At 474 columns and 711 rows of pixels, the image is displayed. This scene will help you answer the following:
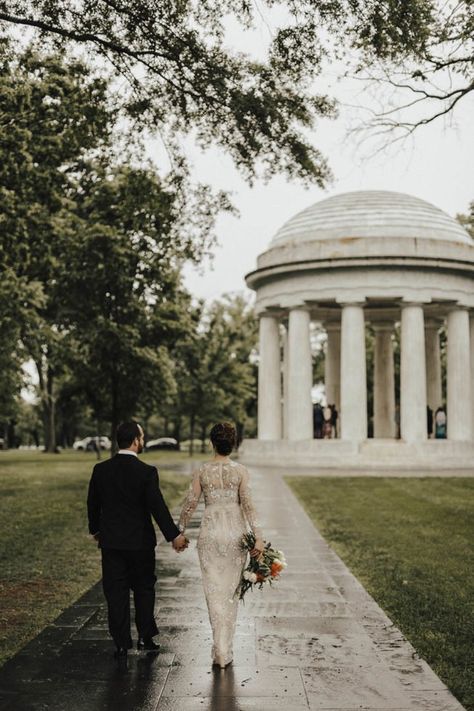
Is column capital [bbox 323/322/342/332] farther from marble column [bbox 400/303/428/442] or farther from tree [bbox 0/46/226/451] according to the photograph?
tree [bbox 0/46/226/451]

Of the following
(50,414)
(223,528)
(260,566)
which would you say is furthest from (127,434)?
(50,414)

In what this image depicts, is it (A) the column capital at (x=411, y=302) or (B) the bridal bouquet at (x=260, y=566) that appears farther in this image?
(A) the column capital at (x=411, y=302)

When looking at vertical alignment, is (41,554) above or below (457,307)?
below

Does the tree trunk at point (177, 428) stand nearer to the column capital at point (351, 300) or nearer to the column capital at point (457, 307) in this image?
the column capital at point (351, 300)

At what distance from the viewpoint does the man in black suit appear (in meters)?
8.05

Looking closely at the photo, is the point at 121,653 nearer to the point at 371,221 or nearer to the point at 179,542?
the point at 179,542

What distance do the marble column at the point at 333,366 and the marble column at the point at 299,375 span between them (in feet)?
20.9

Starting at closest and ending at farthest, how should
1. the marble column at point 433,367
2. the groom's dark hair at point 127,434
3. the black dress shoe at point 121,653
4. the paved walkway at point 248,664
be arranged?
1. the paved walkway at point 248,664
2. the black dress shoe at point 121,653
3. the groom's dark hair at point 127,434
4. the marble column at point 433,367

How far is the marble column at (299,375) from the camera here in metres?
45.7

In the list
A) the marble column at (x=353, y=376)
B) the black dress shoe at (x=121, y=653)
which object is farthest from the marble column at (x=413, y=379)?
the black dress shoe at (x=121, y=653)

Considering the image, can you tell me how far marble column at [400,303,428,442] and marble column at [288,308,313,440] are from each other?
484 cm

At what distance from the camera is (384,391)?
175ft

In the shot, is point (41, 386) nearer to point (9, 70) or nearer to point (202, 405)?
point (202, 405)

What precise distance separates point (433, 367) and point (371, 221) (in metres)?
10.7
